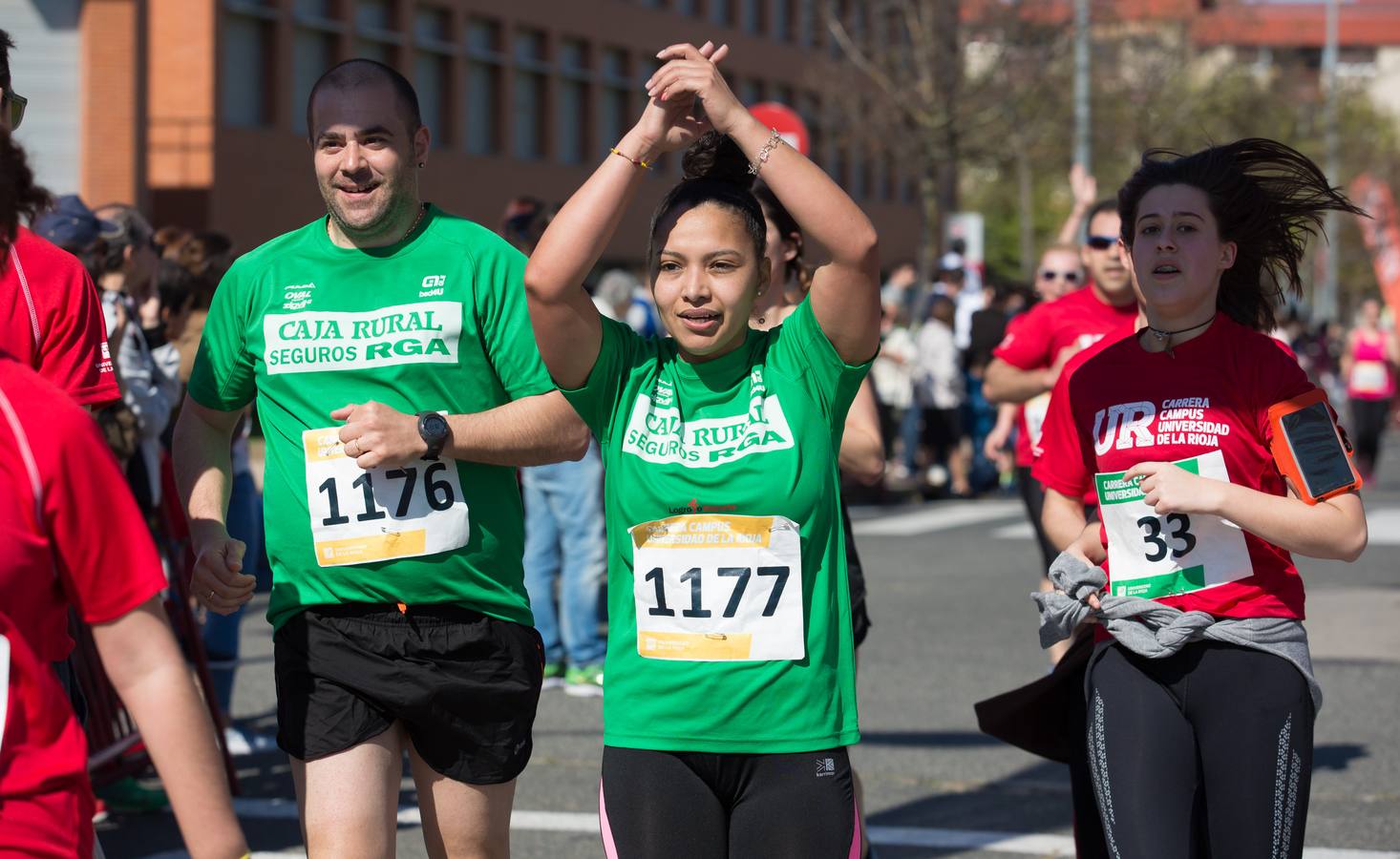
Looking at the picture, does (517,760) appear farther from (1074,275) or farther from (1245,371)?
(1074,275)

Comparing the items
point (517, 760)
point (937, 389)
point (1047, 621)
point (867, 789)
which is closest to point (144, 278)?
point (867, 789)

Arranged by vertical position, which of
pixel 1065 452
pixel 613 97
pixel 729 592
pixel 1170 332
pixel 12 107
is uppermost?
pixel 613 97

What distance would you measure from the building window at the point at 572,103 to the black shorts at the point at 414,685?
118 feet

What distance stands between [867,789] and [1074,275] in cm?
345

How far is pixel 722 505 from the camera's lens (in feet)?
12.4

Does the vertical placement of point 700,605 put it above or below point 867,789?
above

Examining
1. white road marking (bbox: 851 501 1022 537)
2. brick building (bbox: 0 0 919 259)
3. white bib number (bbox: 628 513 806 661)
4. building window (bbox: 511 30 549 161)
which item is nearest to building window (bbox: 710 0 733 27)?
brick building (bbox: 0 0 919 259)

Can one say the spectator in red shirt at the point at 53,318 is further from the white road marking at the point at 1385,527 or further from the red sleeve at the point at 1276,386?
the white road marking at the point at 1385,527

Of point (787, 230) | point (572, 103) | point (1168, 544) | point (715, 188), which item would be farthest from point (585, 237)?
point (572, 103)

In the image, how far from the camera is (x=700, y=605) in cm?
376

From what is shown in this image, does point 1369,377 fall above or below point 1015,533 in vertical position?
above

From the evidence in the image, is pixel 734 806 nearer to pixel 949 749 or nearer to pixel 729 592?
pixel 729 592

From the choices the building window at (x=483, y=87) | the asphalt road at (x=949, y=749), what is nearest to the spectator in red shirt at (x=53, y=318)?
the asphalt road at (x=949, y=749)

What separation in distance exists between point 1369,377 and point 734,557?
63.9 feet
